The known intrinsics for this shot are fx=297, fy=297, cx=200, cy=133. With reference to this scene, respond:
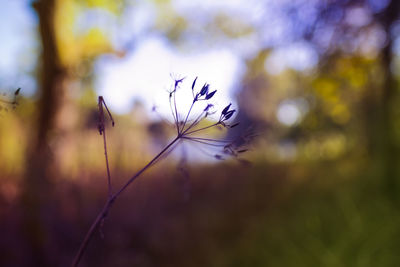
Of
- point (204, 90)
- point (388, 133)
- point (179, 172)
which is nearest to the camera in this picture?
point (204, 90)

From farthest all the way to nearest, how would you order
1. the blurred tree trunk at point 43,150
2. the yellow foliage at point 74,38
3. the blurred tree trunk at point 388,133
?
the blurred tree trunk at point 388,133, the yellow foliage at point 74,38, the blurred tree trunk at point 43,150

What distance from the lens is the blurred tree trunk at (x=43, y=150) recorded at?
2.41 metres

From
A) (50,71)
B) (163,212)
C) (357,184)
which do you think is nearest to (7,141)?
(50,71)

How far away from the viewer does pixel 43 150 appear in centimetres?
239

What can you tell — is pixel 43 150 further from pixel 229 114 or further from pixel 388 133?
pixel 388 133

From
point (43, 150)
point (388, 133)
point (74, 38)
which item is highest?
point (388, 133)

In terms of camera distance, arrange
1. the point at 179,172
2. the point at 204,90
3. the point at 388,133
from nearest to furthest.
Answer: the point at 204,90
the point at 179,172
the point at 388,133

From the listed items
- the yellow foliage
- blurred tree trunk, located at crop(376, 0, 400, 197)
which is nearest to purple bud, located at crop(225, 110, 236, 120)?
the yellow foliage

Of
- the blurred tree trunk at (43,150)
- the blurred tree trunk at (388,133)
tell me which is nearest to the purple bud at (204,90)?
the blurred tree trunk at (43,150)

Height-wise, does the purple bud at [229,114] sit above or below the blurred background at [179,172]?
below

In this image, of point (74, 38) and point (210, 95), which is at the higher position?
point (74, 38)

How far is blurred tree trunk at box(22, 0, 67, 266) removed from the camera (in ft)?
7.90

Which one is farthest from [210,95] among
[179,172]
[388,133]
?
[388,133]

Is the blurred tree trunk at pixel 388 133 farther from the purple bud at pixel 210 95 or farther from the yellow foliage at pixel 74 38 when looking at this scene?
the purple bud at pixel 210 95
